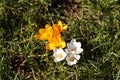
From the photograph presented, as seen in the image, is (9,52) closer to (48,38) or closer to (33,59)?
(33,59)

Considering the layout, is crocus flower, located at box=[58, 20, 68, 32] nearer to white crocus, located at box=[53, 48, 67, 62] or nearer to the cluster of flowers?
the cluster of flowers

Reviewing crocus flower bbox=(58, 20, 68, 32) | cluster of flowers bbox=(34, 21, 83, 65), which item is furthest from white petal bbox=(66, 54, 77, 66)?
crocus flower bbox=(58, 20, 68, 32)

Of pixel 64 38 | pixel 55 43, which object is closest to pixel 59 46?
pixel 55 43

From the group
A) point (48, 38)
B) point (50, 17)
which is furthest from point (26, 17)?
point (48, 38)

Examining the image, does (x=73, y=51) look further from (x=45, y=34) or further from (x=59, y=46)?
(x=45, y=34)

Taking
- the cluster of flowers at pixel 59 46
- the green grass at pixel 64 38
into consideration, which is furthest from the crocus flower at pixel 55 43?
the green grass at pixel 64 38
